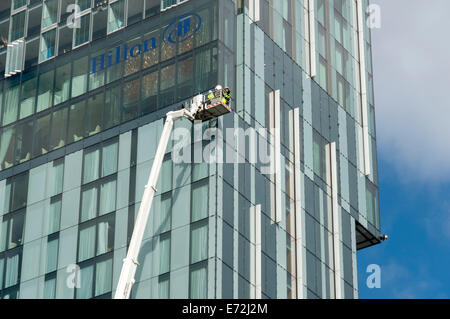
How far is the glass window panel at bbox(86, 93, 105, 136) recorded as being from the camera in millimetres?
80500

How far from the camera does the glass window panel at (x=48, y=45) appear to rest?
285 ft

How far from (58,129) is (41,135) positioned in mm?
1649

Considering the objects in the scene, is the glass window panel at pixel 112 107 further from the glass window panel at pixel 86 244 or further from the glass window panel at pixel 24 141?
the glass window panel at pixel 86 244

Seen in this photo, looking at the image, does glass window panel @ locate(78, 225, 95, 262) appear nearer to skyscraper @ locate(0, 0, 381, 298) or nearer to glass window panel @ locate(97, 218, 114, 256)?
skyscraper @ locate(0, 0, 381, 298)

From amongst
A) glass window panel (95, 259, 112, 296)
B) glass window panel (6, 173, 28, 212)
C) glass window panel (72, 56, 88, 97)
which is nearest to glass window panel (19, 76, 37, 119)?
glass window panel (72, 56, 88, 97)

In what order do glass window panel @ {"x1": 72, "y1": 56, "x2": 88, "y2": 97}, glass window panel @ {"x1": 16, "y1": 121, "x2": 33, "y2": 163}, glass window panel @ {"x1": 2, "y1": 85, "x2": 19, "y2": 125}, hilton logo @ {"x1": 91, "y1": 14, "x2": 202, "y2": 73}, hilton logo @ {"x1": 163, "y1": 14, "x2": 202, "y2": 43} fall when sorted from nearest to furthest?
hilton logo @ {"x1": 163, "y1": 14, "x2": 202, "y2": 43}
hilton logo @ {"x1": 91, "y1": 14, "x2": 202, "y2": 73}
glass window panel @ {"x1": 72, "y1": 56, "x2": 88, "y2": 97}
glass window panel @ {"x1": 16, "y1": 121, "x2": 33, "y2": 163}
glass window panel @ {"x1": 2, "y1": 85, "x2": 19, "y2": 125}

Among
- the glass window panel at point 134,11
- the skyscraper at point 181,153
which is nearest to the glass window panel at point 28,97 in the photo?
the skyscraper at point 181,153

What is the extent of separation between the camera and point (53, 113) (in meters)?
83.9

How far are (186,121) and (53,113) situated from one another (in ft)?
44.2

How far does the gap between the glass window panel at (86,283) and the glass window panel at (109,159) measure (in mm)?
6907

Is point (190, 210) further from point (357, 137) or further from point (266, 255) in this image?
point (357, 137)

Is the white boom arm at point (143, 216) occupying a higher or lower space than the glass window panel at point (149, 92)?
lower

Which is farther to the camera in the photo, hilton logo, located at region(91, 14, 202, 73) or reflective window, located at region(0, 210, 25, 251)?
reflective window, located at region(0, 210, 25, 251)

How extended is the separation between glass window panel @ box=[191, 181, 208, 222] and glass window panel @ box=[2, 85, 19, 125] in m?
20.6
